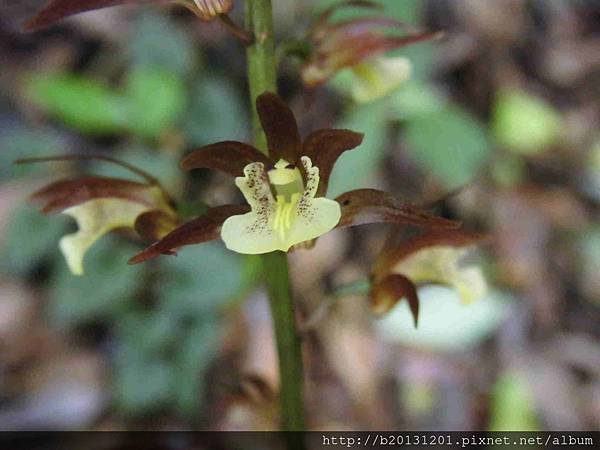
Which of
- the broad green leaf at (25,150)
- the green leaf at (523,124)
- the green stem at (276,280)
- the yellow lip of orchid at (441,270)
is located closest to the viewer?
the green stem at (276,280)

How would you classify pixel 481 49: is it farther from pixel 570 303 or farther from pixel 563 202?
pixel 570 303

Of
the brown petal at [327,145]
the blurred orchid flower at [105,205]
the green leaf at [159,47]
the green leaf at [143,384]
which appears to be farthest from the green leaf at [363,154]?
the brown petal at [327,145]

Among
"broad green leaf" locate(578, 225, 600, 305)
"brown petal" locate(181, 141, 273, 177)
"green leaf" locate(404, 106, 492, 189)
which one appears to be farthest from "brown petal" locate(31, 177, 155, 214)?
"broad green leaf" locate(578, 225, 600, 305)

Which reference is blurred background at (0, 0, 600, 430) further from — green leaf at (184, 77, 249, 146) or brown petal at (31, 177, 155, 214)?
brown petal at (31, 177, 155, 214)

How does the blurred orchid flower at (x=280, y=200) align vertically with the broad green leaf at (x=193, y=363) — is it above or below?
above

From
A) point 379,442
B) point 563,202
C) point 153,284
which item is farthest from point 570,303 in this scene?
point 153,284

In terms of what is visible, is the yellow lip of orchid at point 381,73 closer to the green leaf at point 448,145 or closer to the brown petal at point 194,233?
the brown petal at point 194,233

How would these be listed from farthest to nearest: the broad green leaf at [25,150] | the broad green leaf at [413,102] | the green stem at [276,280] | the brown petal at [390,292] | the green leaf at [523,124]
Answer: the green leaf at [523,124] → the broad green leaf at [413,102] → the broad green leaf at [25,150] → the brown petal at [390,292] → the green stem at [276,280]
